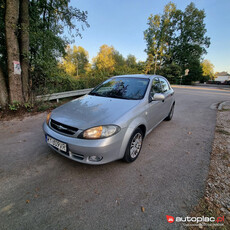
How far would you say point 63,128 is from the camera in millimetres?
2061

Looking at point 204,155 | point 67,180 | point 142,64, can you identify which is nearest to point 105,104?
point 67,180

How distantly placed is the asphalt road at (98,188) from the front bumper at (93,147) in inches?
15.8

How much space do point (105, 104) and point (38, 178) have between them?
1695mm

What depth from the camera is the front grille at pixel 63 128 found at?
1.97 metres

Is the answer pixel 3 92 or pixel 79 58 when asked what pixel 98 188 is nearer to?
pixel 3 92

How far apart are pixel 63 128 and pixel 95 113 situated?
58cm

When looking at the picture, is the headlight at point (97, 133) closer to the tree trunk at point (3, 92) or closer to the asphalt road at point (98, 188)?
the asphalt road at point (98, 188)

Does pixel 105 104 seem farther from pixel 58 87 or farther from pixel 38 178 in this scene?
pixel 58 87

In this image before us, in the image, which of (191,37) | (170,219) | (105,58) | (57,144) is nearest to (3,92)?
(57,144)

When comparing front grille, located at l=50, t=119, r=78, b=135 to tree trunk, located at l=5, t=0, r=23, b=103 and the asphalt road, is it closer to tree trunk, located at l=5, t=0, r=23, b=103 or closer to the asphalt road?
the asphalt road

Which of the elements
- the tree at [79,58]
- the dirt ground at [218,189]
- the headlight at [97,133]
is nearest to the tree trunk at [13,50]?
the headlight at [97,133]

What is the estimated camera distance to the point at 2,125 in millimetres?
4062

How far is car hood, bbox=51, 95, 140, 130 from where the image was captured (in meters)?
1.97

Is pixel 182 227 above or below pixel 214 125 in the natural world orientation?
below
